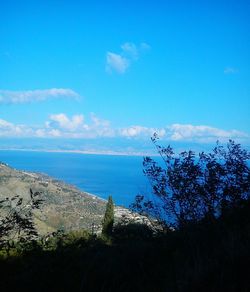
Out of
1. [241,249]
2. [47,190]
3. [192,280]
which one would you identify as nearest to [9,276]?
[192,280]

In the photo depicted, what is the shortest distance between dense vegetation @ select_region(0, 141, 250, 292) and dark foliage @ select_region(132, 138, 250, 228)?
3 cm

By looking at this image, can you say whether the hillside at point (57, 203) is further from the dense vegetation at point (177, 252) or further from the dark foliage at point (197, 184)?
the dense vegetation at point (177, 252)

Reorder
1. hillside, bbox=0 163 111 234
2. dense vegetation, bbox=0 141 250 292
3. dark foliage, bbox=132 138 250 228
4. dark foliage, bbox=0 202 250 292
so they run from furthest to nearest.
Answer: hillside, bbox=0 163 111 234 → dark foliage, bbox=132 138 250 228 → dense vegetation, bbox=0 141 250 292 → dark foliage, bbox=0 202 250 292

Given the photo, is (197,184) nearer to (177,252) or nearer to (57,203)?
(177,252)

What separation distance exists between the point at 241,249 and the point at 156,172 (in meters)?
7.17

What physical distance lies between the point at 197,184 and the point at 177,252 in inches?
185

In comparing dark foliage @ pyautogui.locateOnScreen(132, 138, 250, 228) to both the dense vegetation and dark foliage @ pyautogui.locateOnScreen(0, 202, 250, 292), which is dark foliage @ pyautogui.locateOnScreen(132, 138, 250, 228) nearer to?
the dense vegetation

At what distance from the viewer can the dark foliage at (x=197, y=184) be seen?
403 inches

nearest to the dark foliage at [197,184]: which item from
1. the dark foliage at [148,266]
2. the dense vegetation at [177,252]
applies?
the dense vegetation at [177,252]

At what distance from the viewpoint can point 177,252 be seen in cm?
615

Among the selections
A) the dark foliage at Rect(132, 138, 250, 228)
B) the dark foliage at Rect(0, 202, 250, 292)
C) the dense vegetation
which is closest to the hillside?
the dark foliage at Rect(132, 138, 250, 228)

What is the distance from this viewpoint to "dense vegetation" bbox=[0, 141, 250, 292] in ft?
15.0

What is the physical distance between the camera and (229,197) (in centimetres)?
1027

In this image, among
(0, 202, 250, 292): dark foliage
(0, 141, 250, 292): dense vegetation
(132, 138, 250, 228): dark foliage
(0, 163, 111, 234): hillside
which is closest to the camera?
(0, 202, 250, 292): dark foliage
